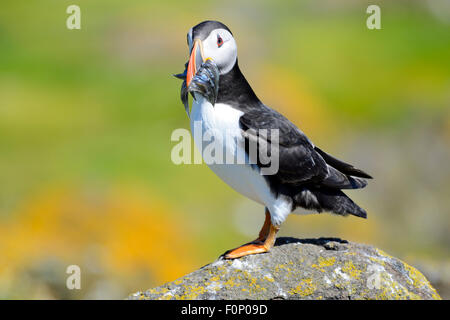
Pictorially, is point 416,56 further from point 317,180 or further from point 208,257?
point 317,180

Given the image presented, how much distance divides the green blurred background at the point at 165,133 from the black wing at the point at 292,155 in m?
3.91

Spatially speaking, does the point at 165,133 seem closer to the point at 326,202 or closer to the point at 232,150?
the point at 326,202

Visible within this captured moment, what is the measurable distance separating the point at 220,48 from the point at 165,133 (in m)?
17.6

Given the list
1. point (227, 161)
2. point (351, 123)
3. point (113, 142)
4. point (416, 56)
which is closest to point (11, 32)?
point (113, 142)

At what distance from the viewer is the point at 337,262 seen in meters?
7.89

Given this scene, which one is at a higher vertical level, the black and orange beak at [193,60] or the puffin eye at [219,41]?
the puffin eye at [219,41]

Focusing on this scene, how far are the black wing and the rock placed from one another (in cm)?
81

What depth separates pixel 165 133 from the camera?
25.2 metres

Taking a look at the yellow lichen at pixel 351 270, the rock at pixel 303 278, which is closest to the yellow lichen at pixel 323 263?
the rock at pixel 303 278

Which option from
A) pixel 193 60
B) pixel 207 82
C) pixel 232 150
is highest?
pixel 193 60

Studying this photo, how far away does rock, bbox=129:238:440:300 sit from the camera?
7555 millimetres

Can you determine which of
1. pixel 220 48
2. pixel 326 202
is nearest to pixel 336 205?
pixel 326 202

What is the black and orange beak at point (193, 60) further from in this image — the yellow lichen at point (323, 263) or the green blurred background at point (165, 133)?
the green blurred background at point (165, 133)

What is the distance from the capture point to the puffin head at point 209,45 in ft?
25.1
